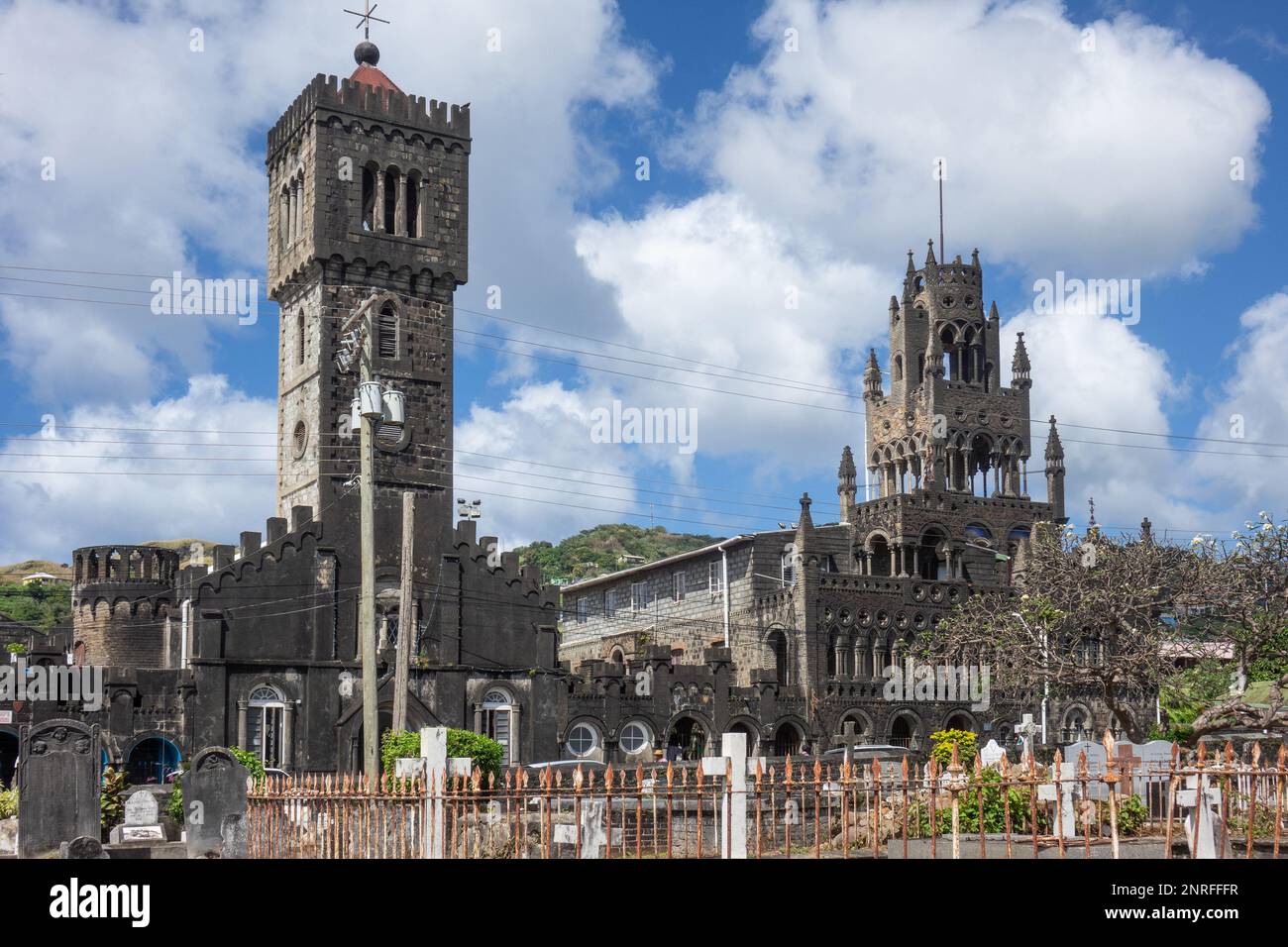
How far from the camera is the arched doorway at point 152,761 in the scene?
143 feet

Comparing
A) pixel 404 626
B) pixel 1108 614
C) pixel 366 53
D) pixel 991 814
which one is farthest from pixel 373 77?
pixel 991 814

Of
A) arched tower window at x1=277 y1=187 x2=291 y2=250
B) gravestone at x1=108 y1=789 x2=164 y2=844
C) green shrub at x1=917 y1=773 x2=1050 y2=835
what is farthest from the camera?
arched tower window at x1=277 y1=187 x2=291 y2=250

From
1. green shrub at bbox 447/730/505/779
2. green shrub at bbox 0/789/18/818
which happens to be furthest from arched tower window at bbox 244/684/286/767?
green shrub at bbox 0/789/18/818

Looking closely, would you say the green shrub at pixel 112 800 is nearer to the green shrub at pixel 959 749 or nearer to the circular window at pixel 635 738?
the green shrub at pixel 959 749

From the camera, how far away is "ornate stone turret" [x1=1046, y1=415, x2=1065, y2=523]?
222ft

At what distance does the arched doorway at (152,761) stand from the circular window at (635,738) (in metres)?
14.5

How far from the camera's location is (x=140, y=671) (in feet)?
144

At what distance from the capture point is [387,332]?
5028 centimetres

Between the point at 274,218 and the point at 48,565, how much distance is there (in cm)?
11543

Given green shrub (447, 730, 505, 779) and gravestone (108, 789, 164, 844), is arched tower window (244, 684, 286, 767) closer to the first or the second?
green shrub (447, 730, 505, 779)

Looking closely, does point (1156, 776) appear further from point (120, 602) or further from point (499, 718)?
point (120, 602)

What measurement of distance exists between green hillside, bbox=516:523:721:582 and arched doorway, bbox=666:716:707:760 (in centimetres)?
5414

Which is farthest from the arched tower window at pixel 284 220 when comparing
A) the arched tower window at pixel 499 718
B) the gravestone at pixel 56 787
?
the gravestone at pixel 56 787
